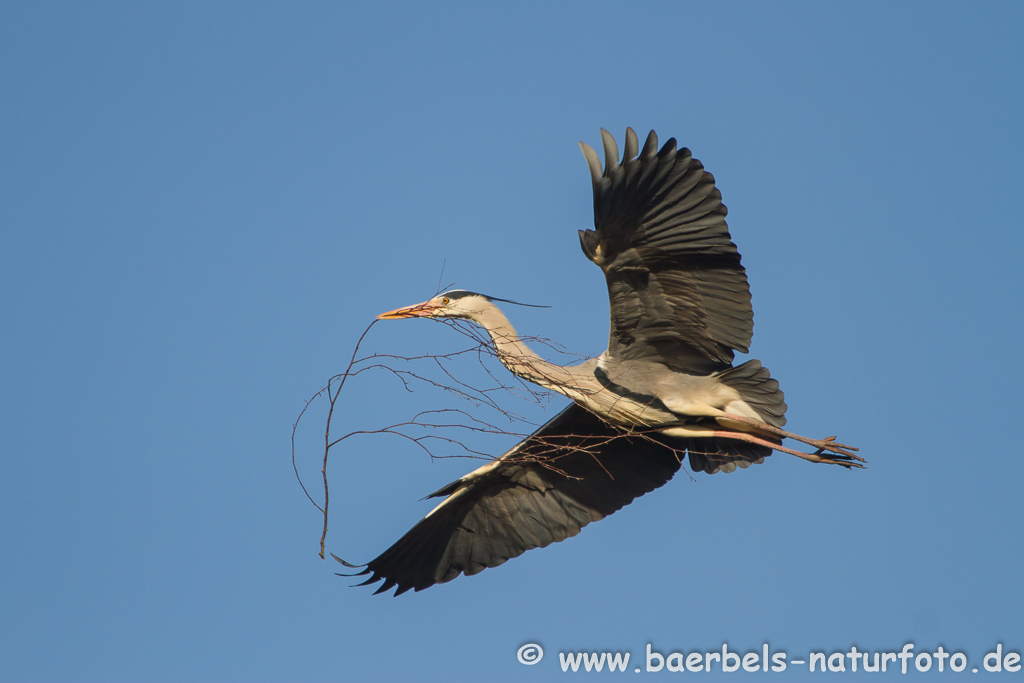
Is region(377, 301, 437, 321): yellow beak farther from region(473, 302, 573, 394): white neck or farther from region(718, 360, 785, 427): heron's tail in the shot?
region(718, 360, 785, 427): heron's tail

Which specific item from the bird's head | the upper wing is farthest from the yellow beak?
the upper wing

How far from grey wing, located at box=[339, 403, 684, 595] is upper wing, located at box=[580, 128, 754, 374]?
1110 millimetres

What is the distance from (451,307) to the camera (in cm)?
682

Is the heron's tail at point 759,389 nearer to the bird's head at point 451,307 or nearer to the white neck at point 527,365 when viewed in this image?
the white neck at point 527,365

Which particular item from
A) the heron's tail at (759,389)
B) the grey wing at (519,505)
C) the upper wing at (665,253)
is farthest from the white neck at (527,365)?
the heron's tail at (759,389)

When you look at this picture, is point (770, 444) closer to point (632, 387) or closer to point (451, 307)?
point (632, 387)

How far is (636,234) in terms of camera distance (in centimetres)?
612

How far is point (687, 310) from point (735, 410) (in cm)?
81

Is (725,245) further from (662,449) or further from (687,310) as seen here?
(662,449)

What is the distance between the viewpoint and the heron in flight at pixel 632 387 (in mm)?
6090

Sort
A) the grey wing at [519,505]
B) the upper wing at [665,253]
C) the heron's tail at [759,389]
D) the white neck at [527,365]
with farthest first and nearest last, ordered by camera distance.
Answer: the grey wing at [519,505], the heron's tail at [759,389], the white neck at [527,365], the upper wing at [665,253]

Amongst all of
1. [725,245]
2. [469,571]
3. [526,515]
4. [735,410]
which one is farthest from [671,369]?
[469,571]

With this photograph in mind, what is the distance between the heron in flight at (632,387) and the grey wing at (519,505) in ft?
0.04

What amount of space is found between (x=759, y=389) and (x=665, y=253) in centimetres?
131
